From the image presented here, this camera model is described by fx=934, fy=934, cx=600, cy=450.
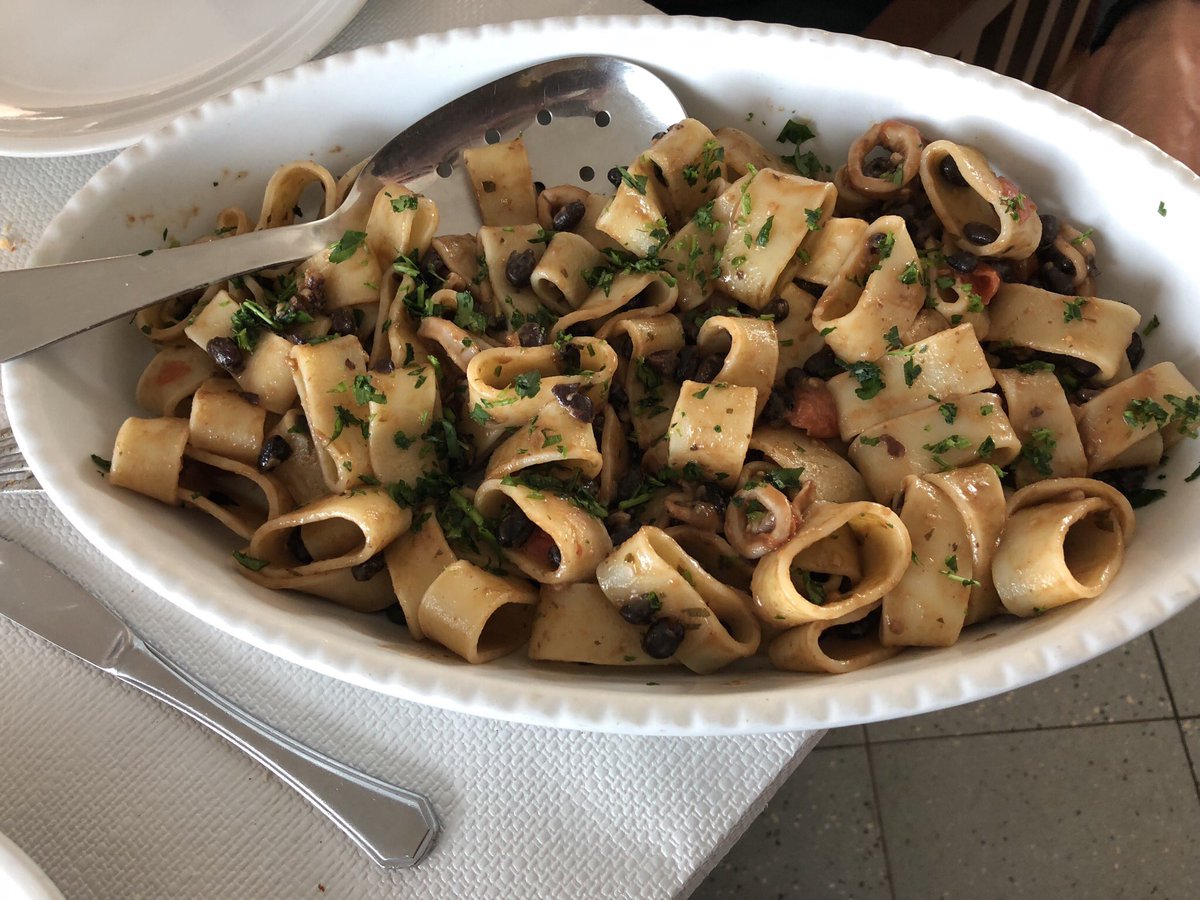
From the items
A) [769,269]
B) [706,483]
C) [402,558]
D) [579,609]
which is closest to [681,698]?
[579,609]

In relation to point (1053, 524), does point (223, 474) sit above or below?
below

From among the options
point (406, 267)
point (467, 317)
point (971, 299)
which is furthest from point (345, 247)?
point (971, 299)

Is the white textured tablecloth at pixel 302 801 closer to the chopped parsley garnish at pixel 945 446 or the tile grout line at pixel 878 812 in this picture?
the chopped parsley garnish at pixel 945 446

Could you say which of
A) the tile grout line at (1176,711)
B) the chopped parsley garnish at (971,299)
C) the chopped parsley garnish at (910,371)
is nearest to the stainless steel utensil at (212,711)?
the chopped parsley garnish at (910,371)

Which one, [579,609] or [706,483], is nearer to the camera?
[579,609]

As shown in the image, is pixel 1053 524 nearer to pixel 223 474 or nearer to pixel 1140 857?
pixel 223 474

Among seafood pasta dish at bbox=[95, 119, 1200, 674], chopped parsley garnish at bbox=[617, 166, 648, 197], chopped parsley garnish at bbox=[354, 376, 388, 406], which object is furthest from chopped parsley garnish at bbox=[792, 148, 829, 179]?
chopped parsley garnish at bbox=[354, 376, 388, 406]

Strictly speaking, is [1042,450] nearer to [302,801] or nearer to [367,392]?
[367,392]
